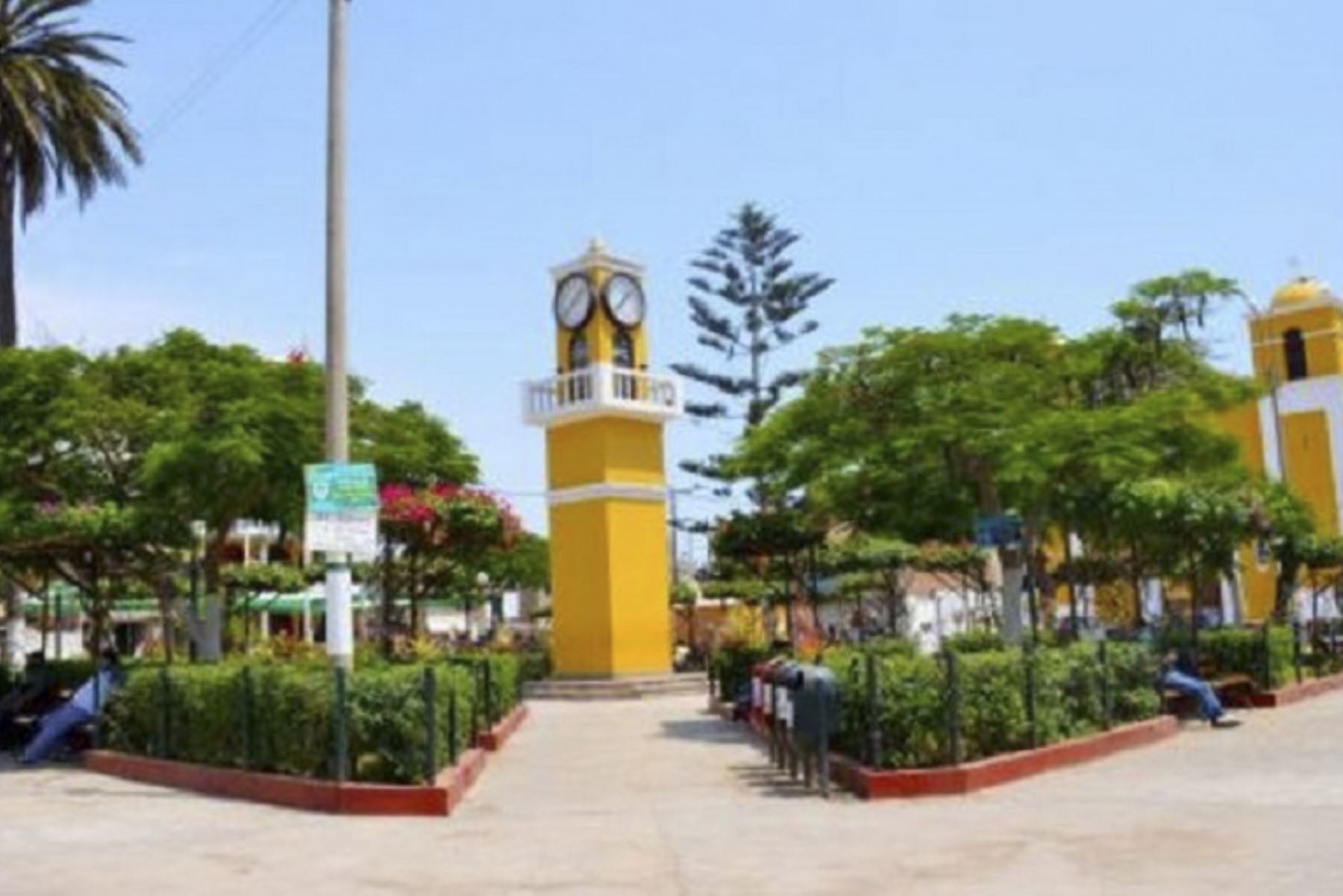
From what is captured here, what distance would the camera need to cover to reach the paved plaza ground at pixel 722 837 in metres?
8.55

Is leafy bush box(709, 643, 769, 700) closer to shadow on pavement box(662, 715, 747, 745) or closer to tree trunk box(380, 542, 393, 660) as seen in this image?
shadow on pavement box(662, 715, 747, 745)

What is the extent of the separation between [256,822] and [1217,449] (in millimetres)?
14378

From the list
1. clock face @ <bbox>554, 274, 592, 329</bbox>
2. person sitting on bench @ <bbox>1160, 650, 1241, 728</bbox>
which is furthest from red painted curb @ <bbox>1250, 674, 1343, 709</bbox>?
clock face @ <bbox>554, 274, 592, 329</bbox>

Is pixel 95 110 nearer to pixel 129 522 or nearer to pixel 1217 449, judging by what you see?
pixel 129 522

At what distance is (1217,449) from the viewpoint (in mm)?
20781

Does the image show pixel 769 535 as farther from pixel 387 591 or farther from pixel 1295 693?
pixel 1295 693

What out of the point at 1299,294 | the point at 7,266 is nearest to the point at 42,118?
the point at 7,266

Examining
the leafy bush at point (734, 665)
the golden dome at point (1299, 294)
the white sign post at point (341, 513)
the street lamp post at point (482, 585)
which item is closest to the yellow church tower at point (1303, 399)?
the golden dome at point (1299, 294)

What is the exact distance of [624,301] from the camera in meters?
31.2

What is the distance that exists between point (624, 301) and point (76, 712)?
1674 centimetres

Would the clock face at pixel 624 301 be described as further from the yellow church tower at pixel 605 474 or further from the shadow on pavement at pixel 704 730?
the shadow on pavement at pixel 704 730

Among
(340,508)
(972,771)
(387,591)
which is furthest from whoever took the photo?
(387,591)

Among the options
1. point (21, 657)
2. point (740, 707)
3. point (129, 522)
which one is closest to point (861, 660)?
point (740, 707)

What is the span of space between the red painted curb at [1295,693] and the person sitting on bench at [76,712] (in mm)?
14513
